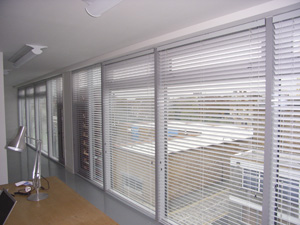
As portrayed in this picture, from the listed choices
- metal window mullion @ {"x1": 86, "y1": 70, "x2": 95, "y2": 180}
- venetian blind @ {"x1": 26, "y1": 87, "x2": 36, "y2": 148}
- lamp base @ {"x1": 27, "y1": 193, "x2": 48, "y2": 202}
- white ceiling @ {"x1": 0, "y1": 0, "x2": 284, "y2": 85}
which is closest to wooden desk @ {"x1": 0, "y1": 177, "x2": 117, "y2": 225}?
lamp base @ {"x1": 27, "y1": 193, "x2": 48, "y2": 202}

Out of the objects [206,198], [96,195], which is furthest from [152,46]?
[96,195]

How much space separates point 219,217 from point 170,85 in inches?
70.1

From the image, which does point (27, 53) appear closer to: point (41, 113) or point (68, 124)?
point (68, 124)

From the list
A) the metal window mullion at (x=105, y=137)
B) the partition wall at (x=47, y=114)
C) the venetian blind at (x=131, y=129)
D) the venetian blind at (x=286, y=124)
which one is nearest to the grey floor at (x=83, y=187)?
the venetian blind at (x=131, y=129)

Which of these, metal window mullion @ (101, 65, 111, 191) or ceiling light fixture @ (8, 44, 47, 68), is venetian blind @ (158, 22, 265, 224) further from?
ceiling light fixture @ (8, 44, 47, 68)

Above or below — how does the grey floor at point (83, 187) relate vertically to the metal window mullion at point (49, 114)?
below

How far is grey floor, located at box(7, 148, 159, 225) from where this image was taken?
3.32 m

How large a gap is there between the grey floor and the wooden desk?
4.36 feet

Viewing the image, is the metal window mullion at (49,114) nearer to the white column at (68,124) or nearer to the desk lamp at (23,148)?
the white column at (68,124)

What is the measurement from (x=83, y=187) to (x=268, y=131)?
3958 mm

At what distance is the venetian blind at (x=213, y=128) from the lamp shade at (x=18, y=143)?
1.77 m

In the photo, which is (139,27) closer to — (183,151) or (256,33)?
(256,33)

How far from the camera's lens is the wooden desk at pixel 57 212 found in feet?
6.00

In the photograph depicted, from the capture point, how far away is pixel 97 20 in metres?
2.37
